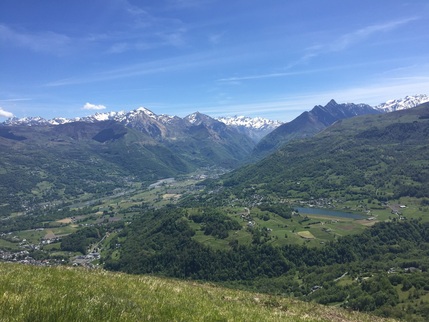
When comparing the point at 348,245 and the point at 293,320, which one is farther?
the point at 348,245

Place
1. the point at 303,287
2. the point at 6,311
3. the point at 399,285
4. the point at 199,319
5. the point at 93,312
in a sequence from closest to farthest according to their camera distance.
→ the point at 6,311 < the point at 93,312 < the point at 199,319 < the point at 399,285 < the point at 303,287

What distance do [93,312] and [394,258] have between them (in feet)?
677

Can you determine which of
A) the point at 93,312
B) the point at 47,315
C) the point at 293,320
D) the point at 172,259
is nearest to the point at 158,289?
the point at 293,320

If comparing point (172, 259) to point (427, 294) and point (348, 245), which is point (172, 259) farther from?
point (427, 294)

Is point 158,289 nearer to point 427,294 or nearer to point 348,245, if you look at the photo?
point 427,294

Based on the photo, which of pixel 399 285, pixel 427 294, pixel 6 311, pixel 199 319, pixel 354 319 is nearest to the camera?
pixel 6 311

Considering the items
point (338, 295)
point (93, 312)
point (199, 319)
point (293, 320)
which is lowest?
point (338, 295)

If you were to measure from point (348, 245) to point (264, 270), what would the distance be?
188ft

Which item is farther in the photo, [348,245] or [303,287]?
[348,245]

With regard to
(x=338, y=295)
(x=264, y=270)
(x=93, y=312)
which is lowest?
(x=264, y=270)

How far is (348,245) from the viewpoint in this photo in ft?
634

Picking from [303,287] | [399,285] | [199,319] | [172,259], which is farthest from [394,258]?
[199,319]

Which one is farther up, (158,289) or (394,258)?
(158,289)

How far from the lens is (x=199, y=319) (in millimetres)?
8930
